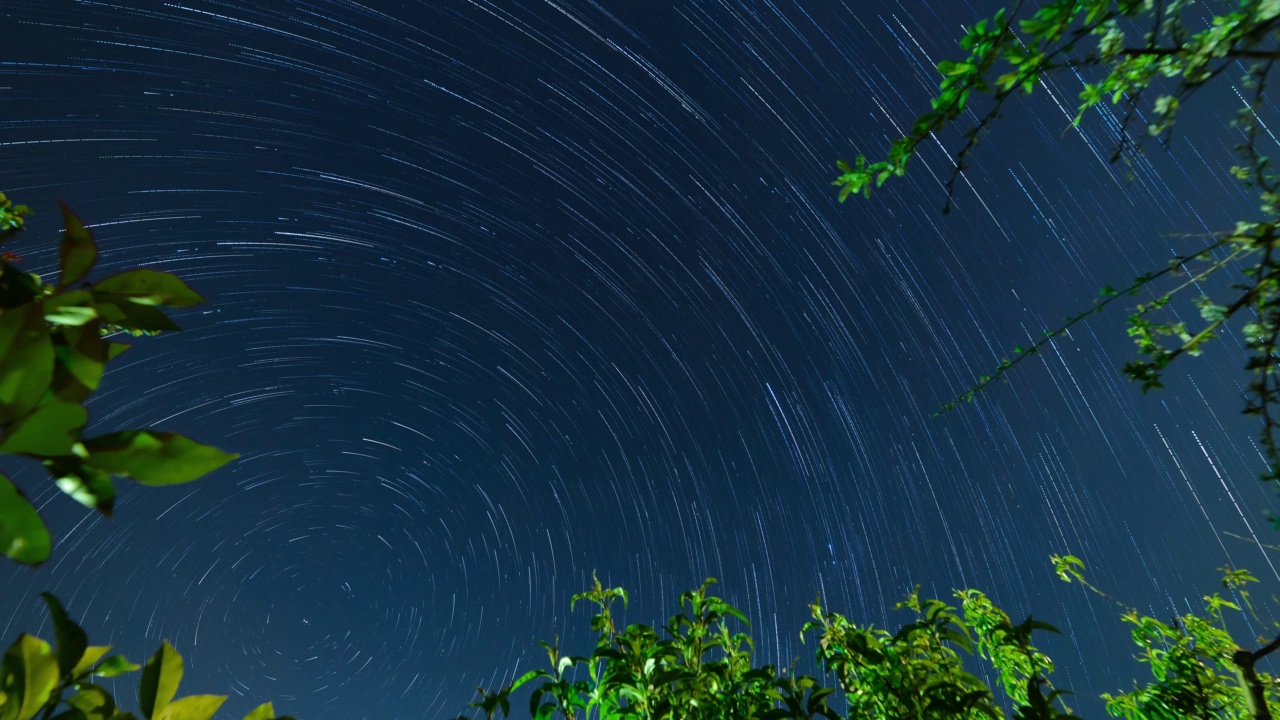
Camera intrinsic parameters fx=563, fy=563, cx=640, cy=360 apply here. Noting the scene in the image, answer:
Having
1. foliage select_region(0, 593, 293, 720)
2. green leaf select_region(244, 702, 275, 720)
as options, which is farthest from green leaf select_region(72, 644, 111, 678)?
green leaf select_region(244, 702, 275, 720)

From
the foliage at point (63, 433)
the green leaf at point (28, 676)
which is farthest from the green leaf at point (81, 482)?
the green leaf at point (28, 676)

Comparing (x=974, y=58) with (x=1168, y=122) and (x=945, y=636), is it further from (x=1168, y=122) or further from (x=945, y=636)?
(x=945, y=636)

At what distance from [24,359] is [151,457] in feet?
0.26

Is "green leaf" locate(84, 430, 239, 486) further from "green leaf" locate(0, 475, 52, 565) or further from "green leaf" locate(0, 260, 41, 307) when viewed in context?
"green leaf" locate(0, 260, 41, 307)

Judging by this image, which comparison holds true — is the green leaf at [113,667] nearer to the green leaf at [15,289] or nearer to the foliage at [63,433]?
the foliage at [63,433]

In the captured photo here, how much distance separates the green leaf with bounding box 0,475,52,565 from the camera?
0.29 metres

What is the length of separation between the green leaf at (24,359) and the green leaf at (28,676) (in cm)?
16

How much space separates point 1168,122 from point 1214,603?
2.37 m

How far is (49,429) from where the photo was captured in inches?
11.4

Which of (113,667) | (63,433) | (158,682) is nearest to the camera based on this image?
(63,433)

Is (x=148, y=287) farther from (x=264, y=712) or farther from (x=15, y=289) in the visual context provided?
(x=264, y=712)

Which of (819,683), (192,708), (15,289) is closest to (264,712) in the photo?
(192,708)

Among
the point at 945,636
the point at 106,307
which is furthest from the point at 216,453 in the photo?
the point at 945,636

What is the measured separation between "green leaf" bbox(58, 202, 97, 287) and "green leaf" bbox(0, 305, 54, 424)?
11 centimetres
